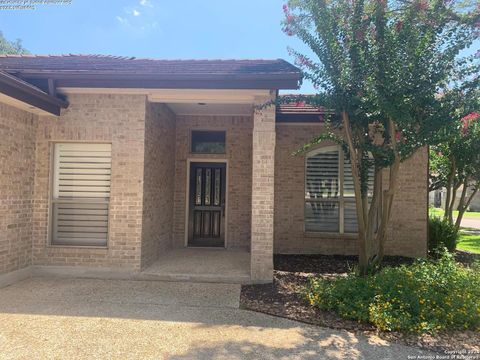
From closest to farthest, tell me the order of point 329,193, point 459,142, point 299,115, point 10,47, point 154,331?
point 154,331 → point 299,115 → point 459,142 → point 329,193 → point 10,47

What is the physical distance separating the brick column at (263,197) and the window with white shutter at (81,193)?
2696mm

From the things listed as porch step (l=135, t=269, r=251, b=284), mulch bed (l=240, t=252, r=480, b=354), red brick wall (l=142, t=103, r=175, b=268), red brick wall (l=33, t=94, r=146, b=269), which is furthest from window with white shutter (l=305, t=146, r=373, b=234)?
red brick wall (l=33, t=94, r=146, b=269)

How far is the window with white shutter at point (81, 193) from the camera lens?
20.7 ft

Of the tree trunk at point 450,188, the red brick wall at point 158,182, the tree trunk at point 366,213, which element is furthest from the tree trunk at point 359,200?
the tree trunk at point 450,188

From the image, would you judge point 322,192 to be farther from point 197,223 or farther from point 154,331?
point 154,331

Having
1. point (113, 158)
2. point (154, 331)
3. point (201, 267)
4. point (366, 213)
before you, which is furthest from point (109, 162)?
point (366, 213)

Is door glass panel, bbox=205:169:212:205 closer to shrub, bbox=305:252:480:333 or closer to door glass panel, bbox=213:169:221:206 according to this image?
door glass panel, bbox=213:169:221:206

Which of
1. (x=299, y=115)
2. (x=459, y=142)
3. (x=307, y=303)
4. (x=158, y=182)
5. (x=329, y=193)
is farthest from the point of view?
(x=329, y=193)

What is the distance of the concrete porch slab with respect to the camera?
6012mm

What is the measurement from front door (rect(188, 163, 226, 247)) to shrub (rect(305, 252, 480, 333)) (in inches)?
153

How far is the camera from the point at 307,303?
16.3 ft

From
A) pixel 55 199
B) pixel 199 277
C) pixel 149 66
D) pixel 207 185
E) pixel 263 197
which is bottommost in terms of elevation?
pixel 199 277

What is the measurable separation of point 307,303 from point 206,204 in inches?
172

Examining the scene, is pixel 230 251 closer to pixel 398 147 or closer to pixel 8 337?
pixel 398 147
